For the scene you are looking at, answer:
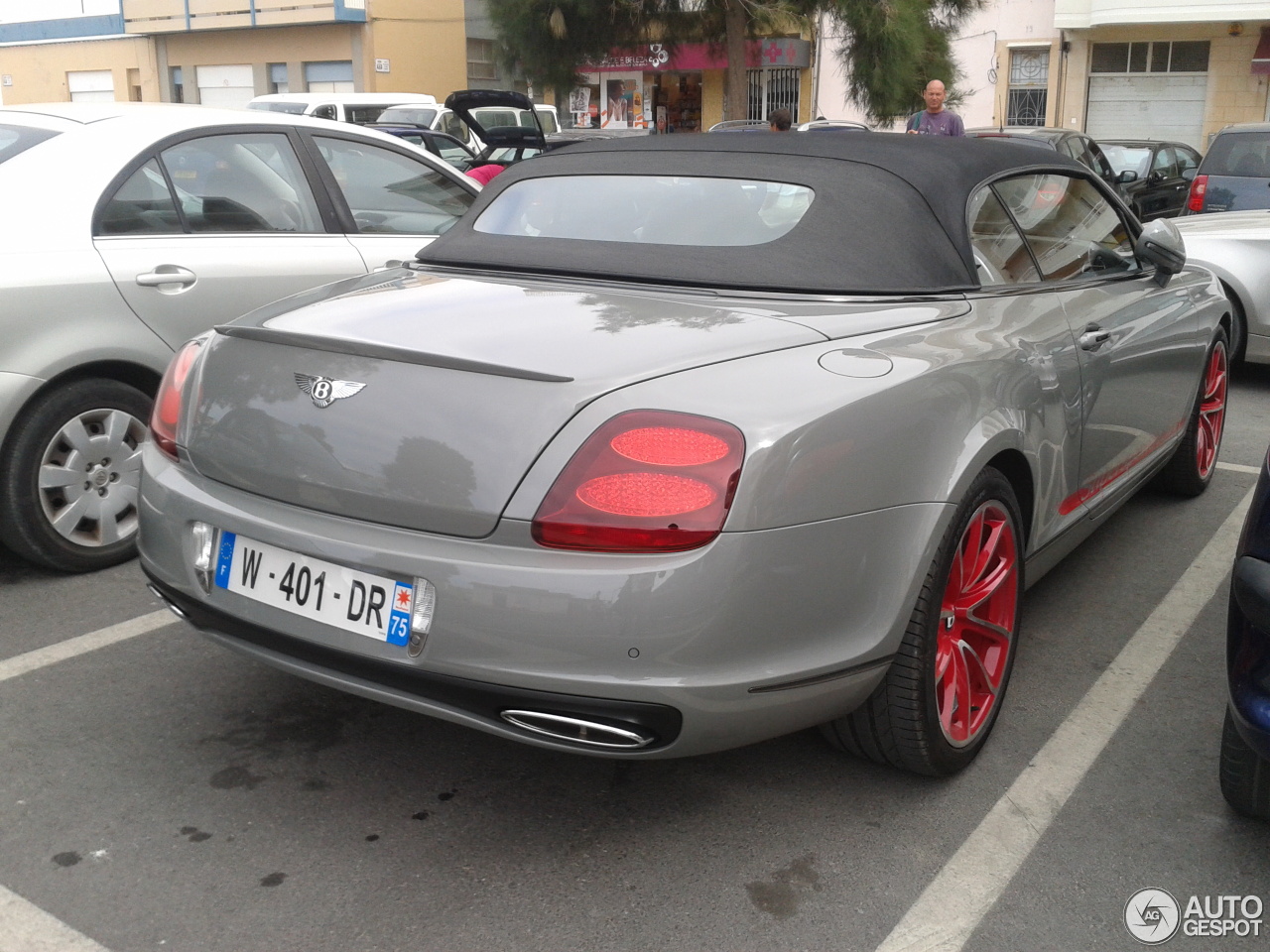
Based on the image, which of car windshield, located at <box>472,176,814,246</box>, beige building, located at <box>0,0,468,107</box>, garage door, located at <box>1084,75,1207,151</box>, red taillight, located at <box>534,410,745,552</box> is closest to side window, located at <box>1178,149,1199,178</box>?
garage door, located at <box>1084,75,1207,151</box>

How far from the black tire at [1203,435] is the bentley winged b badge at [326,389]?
3.44 metres

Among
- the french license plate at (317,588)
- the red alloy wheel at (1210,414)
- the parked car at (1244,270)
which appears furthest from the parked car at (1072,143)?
the french license plate at (317,588)

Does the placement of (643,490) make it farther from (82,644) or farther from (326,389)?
(82,644)

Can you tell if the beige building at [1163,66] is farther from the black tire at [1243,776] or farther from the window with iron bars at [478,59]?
the black tire at [1243,776]

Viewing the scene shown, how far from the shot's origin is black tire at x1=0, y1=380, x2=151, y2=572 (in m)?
4.09

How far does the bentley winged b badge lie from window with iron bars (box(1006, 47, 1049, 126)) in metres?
31.4

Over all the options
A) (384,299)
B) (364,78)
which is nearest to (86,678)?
(384,299)

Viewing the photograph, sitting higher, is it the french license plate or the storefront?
the storefront

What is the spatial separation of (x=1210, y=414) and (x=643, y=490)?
3675 millimetres

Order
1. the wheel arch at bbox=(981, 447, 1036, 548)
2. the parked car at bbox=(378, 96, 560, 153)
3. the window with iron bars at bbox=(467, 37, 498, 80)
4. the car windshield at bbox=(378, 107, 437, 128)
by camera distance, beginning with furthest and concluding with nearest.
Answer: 1. the window with iron bars at bbox=(467, 37, 498, 80)
2. the car windshield at bbox=(378, 107, 437, 128)
3. the parked car at bbox=(378, 96, 560, 153)
4. the wheel arch at bbox=(981, 447, 1036, 548)

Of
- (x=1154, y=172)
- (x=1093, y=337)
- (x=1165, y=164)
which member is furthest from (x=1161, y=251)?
(x=1165, y=164)

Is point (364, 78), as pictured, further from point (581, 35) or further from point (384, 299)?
point (384, 299)

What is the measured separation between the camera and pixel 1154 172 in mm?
15469

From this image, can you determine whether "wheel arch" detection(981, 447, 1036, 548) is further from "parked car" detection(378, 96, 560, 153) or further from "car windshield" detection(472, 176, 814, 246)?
"parked car" detection(378, 96, 560, 153)
